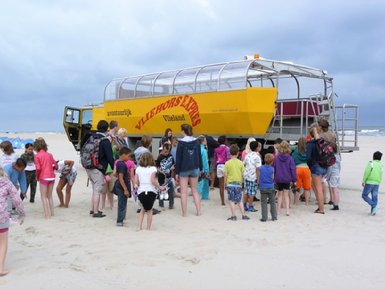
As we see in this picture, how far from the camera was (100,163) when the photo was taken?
7.88 m

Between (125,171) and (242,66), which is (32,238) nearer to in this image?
(125,171)

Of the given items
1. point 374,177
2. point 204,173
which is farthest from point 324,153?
point 204,173

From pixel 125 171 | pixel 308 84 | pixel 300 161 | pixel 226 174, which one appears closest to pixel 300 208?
pixel 300 161

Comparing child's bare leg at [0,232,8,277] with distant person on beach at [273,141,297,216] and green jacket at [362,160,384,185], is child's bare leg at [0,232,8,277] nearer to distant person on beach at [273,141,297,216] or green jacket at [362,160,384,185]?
distant person on beach at [273,141,297,216]

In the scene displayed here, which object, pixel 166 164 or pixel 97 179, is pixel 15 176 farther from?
pixel 166 164

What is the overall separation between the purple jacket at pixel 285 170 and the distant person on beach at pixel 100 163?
11.2 ft

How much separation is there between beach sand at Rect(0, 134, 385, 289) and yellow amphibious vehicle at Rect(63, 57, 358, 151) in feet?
11.7

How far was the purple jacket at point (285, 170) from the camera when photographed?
336 inches

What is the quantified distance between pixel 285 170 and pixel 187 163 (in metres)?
2.04

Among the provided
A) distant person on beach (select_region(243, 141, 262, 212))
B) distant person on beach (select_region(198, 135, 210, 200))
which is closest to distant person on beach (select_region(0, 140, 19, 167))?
distant person on beach (select_region(198, 135, 210, 200))

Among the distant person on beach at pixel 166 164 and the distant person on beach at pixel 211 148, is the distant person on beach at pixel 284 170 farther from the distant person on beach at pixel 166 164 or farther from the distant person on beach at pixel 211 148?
the distant person on beach at pixel 211 148

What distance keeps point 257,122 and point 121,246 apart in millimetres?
6440

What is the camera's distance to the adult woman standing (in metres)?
8.35

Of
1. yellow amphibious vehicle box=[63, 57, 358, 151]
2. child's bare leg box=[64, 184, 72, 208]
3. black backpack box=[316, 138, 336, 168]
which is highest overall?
yellow amphibious vehicle box=[63, 57, 358, 151]
